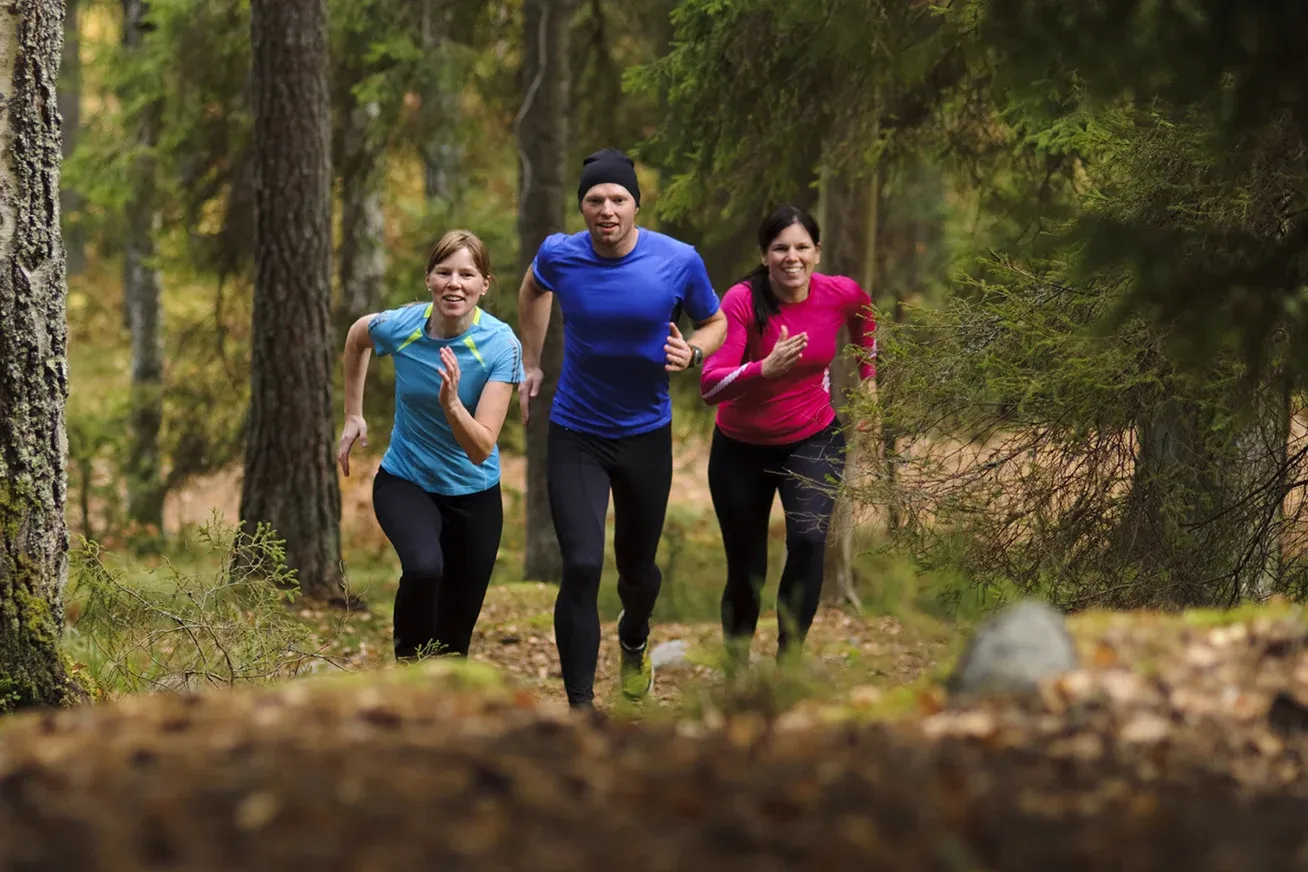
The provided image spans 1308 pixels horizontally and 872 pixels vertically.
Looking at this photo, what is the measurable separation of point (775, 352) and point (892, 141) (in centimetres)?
387

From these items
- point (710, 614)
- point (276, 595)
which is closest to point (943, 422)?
point (276, 595)

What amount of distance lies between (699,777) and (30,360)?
354 cm

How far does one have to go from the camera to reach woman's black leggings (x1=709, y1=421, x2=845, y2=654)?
21.7ft

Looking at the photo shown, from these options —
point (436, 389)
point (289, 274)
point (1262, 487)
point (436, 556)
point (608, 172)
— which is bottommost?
point (436, 556)

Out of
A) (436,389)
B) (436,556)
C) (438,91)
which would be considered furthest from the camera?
(438,91)

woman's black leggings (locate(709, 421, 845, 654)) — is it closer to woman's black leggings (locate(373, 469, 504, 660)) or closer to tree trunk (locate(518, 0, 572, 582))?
woman's black leggings (locate(373, 469, 504, 660))

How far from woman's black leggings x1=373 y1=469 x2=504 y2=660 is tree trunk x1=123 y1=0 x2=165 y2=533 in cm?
793

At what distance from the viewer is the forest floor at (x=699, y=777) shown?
255cm

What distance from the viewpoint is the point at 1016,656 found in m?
3.57

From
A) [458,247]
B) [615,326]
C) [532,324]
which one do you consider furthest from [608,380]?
[458,247]

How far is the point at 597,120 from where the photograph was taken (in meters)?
13.5

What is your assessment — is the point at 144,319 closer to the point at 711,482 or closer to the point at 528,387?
the point at 528,387

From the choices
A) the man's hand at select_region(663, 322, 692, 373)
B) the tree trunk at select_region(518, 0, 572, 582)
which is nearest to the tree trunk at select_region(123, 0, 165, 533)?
the tree trunk at select_region(518, 0, 572, 582)

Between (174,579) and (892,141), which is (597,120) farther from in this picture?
(174,579)
